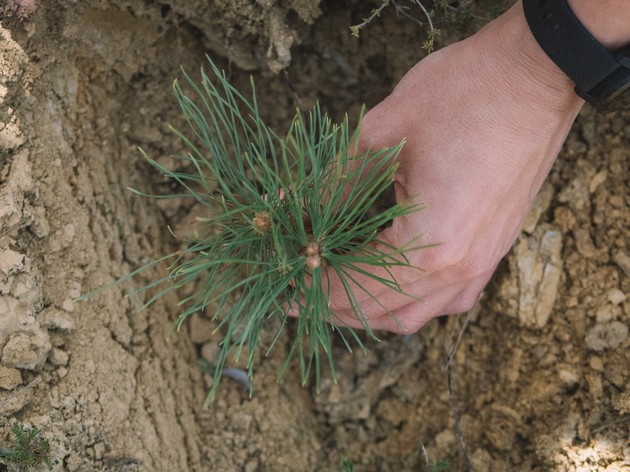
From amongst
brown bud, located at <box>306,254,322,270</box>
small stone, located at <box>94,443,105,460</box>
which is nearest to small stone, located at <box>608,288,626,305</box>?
brown bud, located at <box>306,254,322,270</box>

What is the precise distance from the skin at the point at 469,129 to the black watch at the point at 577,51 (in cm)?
4

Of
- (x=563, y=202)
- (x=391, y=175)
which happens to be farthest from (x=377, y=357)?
(x=391, y=175)

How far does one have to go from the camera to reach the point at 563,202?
1.56m

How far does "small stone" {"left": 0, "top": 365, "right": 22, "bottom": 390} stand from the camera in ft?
3.84

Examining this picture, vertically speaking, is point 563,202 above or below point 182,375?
above

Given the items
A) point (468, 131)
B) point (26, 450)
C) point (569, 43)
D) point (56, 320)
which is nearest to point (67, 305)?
point (56, 320)

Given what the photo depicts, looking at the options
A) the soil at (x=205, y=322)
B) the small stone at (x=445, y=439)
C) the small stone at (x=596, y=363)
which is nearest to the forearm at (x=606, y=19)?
the soil at (x=205, y=322)

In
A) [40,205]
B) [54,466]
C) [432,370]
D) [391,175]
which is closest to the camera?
[391,175]

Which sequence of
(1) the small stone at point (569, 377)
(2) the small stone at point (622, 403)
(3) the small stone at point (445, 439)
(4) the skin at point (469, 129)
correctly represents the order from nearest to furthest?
1. (4) the skin at point (469, 129)
2. (2) the small stone at point (622, 403)
3. (1) the small stone at point (569, 377)
4. (3) the small stone at point (445, 439)

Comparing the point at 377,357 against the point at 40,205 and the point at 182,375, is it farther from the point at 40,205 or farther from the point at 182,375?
the point at 40,205

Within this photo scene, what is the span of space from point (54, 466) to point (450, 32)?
1.38 metres

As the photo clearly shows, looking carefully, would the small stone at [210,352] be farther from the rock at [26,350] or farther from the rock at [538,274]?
the rock at [538,274]

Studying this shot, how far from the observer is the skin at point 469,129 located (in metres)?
1.15

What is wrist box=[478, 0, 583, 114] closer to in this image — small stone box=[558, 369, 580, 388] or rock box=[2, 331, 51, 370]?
small stone box=[558, 369, 580, 388]
